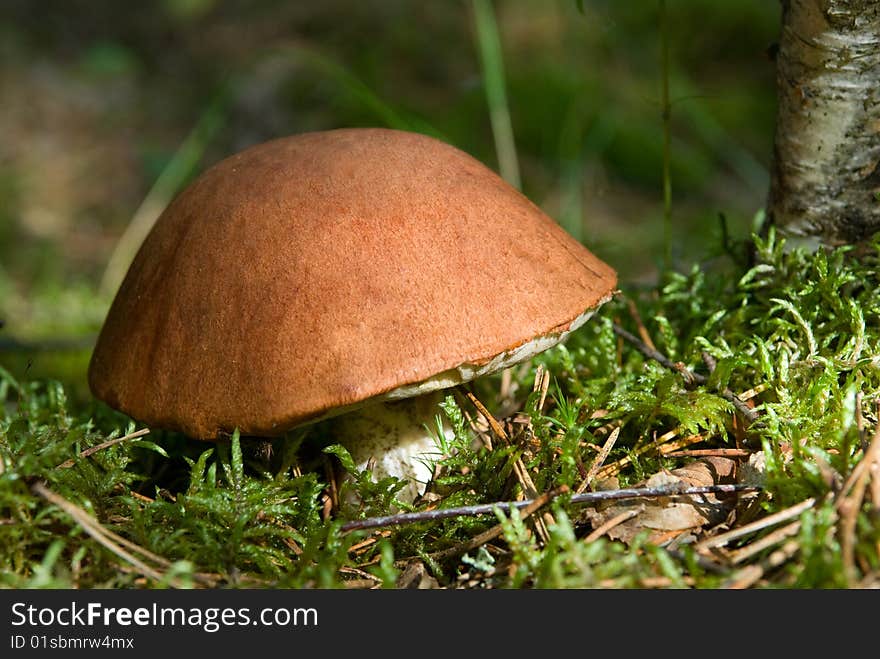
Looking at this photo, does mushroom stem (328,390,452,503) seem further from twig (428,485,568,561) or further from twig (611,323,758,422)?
twig (611,323,758,422)

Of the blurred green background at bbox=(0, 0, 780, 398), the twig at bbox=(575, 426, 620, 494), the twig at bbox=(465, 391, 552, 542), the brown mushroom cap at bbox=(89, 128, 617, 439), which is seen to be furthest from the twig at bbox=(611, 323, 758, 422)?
the blurred green background at bbox=(0, 0, 780, 398)

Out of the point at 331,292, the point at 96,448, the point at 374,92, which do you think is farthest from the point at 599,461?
the point at 374,92

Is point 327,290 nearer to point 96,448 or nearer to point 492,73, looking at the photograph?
point 96,448

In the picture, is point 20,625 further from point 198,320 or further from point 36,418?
point 36,418

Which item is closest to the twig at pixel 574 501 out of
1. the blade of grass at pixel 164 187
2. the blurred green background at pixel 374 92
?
the blade of grass at pixel 164 187

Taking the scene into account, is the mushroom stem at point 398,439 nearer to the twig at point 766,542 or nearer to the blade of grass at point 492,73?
the twig at point 766,542
